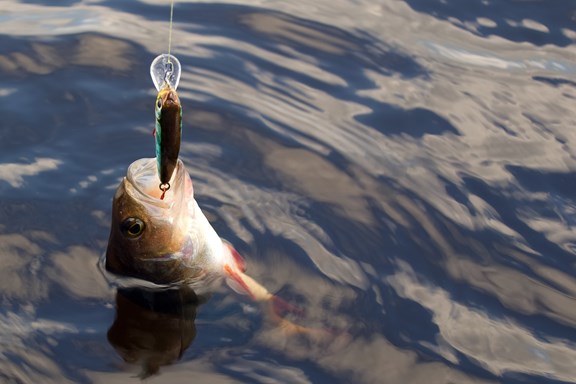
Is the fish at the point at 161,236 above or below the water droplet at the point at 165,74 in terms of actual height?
below

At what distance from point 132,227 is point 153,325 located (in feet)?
1.88

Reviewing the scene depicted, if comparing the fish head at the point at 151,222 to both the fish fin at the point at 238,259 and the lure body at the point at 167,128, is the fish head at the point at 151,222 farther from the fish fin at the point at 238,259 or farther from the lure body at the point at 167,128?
the fish fin at the point at 238,259

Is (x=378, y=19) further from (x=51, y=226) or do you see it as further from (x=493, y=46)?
(x=51, y=226)

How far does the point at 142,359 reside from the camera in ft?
15.3

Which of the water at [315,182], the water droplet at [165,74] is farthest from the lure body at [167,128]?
the water at [315,182]

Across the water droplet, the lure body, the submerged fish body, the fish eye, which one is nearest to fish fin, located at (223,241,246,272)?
the submerged fish body

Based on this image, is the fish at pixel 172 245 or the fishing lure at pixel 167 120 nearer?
the fishing lure at pixel 167 120

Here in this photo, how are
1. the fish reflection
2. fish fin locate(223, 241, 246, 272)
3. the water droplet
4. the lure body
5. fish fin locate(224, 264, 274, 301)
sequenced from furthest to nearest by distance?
fish fin locate(223, 241, 246, 272) < fish fin locate(224, 264, 274, 301) < the fish reflection < the water droplet < the lure body

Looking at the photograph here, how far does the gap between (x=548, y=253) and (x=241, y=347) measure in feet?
5.72

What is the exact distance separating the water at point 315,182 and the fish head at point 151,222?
272mm

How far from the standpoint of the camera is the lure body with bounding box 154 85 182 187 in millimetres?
3922

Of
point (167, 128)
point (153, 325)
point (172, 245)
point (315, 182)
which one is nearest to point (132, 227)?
point (172, 245)

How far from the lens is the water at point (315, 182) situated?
4.73 m

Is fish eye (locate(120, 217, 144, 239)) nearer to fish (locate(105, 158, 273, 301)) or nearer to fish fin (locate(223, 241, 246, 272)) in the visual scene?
fish (locate(105, 158, 273, 301))
